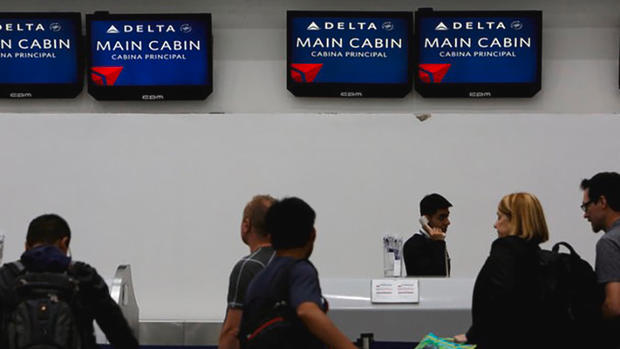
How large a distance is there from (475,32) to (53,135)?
3085 millimetres

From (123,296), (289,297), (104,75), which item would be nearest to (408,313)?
(123,296)

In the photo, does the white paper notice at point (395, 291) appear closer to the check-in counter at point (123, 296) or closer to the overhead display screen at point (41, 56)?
the check-in counter at point (123, 296)

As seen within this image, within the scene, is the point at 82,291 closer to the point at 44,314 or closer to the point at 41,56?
the point at 44,314

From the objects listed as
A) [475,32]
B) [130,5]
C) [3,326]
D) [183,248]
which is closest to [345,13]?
[475,32]

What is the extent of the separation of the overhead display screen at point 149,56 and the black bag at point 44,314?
11.5 feet

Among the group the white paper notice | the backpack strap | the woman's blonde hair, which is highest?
the woman's blonde hair

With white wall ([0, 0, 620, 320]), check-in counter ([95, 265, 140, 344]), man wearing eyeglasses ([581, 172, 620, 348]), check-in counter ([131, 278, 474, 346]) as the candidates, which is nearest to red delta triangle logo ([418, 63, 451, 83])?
white wall ([0, 0, 620, 320])

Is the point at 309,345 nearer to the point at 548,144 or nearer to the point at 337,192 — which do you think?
the point at 337,192

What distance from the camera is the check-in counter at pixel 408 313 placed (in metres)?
4.81

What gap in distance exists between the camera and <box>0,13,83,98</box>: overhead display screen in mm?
6840

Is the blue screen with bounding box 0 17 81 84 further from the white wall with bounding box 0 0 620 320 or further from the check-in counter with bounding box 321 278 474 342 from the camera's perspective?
the check-in counter with bounding box 321 278 474 342

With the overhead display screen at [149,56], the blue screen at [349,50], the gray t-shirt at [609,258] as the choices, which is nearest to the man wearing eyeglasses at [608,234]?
the gray t-shirt at [609,258]

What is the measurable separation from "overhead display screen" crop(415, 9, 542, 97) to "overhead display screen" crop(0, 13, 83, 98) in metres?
2.46

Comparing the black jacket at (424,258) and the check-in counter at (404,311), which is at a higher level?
the black jacket at (424,258)
